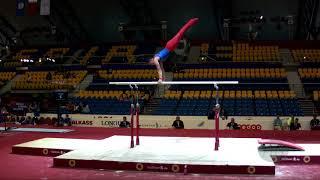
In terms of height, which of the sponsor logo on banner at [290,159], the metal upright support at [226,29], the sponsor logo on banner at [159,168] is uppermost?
the metal upright support at [226,29]

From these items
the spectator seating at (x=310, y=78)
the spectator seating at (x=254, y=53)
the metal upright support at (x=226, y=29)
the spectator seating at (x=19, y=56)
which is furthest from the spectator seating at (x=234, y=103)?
the spectator seating at (x=19, y=56)

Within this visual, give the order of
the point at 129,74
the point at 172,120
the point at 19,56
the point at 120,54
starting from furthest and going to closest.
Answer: the point at 19,56 → the point at 120,54 → the point at 129,74 → the point at 172,120

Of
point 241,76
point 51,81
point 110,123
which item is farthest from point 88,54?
point 241,76

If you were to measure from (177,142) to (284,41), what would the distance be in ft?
53.1

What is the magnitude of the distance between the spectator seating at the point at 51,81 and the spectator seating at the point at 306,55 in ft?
40.6

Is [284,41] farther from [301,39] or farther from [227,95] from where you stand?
[227,95]

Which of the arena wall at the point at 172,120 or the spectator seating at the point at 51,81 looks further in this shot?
the spectator seating at the point at 51,81

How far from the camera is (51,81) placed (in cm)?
2197

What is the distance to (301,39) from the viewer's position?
24.9m

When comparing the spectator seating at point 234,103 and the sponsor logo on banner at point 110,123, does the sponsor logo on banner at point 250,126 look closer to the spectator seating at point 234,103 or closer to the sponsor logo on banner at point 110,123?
the spectator seating at point 234,103

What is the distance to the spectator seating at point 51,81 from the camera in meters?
21.9

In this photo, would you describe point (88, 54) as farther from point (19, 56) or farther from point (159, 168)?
point (159, 168)

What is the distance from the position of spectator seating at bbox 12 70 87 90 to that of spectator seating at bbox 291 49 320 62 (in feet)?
40.6

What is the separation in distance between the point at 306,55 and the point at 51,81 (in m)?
14.7
